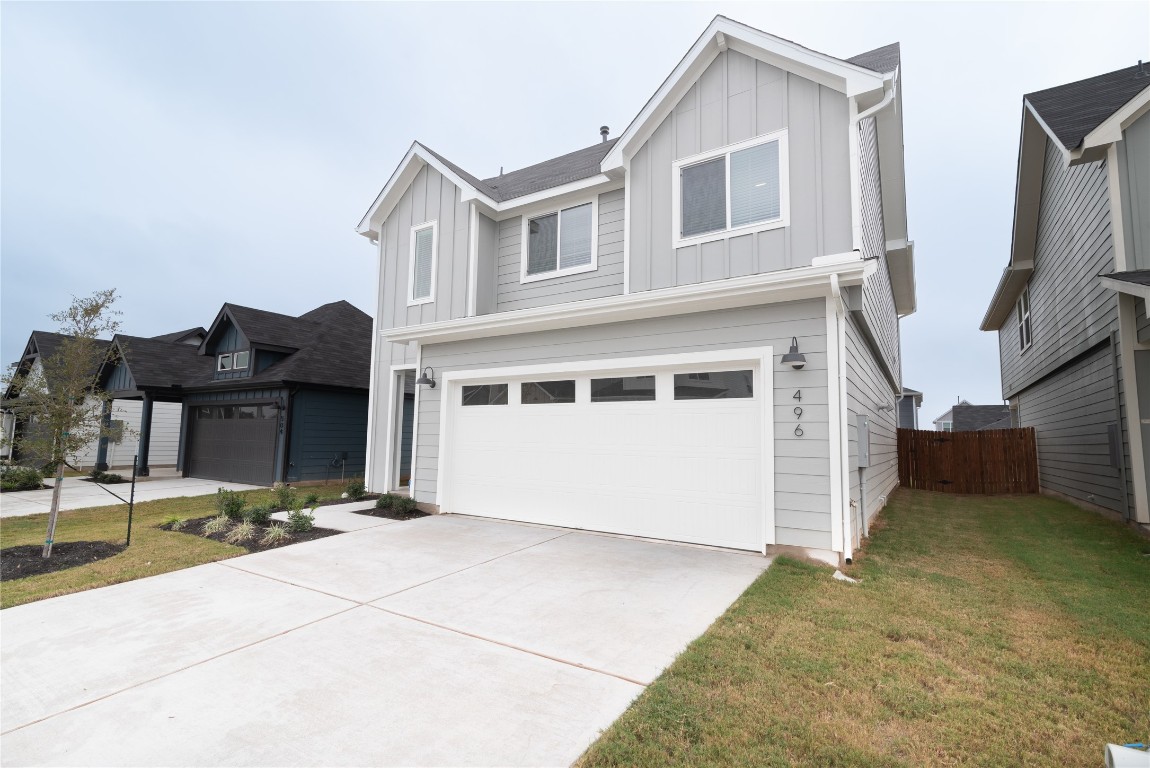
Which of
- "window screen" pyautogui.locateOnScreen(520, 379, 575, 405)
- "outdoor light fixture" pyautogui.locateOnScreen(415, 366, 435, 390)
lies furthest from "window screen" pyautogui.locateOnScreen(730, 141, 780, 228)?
"outdoor light fixture" pyautogui.locateOnScreen(415, 366, 435, 390)

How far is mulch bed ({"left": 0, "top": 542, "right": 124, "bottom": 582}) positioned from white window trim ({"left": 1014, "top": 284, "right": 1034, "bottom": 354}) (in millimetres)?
19072

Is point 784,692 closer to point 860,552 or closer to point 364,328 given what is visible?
point 860,552

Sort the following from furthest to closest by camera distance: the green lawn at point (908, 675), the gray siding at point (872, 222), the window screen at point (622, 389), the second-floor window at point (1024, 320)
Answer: the second-floor window at point (1024, 320), the gray siding at point (872, 222), the window screen at point (622, 389), the green lawn at point (908, 675)

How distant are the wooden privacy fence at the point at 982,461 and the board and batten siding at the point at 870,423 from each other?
2.38 metres

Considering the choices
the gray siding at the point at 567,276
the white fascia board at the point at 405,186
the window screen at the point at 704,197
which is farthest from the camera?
the white fascia board at the point at 405,186

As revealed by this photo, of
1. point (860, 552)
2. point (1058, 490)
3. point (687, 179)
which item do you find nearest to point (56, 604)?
point (860, 552)

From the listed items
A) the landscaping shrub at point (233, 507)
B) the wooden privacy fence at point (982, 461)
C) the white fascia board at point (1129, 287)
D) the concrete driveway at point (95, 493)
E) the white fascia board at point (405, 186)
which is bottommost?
the concrete driveway at point (95, 493)

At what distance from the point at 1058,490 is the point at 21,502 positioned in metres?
21.7

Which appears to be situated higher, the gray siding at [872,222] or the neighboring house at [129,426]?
the gray siding at [872,222]

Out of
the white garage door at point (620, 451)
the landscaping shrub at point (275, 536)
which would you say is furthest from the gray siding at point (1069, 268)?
the landscaping shrub at point (275, 536)

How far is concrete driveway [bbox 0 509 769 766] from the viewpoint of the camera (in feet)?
8.05

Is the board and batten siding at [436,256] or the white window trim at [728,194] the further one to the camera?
the board and batten siding at [436,256]

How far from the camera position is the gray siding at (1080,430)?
827 cm

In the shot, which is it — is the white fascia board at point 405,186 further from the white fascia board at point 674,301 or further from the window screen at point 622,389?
the window screen at point 622,389
